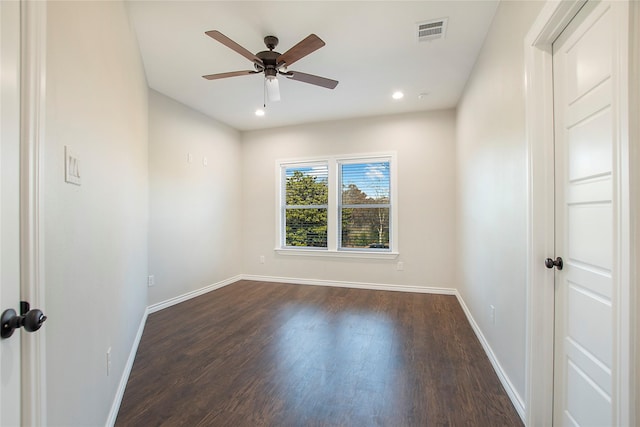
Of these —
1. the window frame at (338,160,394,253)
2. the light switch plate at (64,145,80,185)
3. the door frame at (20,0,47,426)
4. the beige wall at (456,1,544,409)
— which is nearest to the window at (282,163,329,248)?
the window frame at (338,160,394,253)

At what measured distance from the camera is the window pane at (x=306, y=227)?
489cm

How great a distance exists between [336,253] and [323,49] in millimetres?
2995

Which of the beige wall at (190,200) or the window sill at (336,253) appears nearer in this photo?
the beige wall at (190,200)

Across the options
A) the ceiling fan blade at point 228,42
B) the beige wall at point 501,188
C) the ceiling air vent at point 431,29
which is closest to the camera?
the beige wall at point 501,188

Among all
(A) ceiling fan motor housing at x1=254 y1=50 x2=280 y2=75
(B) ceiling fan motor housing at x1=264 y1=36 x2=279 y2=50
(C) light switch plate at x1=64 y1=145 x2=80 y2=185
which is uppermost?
(B) ceiling fan motor housing at x1=264 y1=36 x2=279 y2=50

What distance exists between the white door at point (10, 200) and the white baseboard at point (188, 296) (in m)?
2.99

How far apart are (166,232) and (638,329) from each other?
405 centimetres

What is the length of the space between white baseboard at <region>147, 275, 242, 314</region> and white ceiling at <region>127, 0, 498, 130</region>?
265 cm

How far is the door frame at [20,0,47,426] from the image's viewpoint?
0.79 metres

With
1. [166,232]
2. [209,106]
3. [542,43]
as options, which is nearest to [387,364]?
[542,43]

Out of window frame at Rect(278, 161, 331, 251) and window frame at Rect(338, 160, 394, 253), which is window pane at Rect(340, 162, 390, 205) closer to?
window frame at Rect(338, 160, 394, 253)

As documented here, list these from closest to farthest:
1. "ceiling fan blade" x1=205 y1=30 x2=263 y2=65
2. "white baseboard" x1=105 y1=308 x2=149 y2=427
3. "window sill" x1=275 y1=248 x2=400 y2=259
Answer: "white baseboard" x1=105 y1=308 x2=149 y2=427, "ceiling fan blade" x1=205 y1=30 x2=263 y2=65, "window sill" x1=275 y1=248 x2=400 y2=259

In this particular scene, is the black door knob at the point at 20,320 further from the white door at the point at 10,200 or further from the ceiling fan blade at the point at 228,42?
the ceiling fan blade at the point at 228,42

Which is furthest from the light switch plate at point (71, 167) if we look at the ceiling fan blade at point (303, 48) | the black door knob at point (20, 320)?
the ceiling fan blade at point (303, 48)
